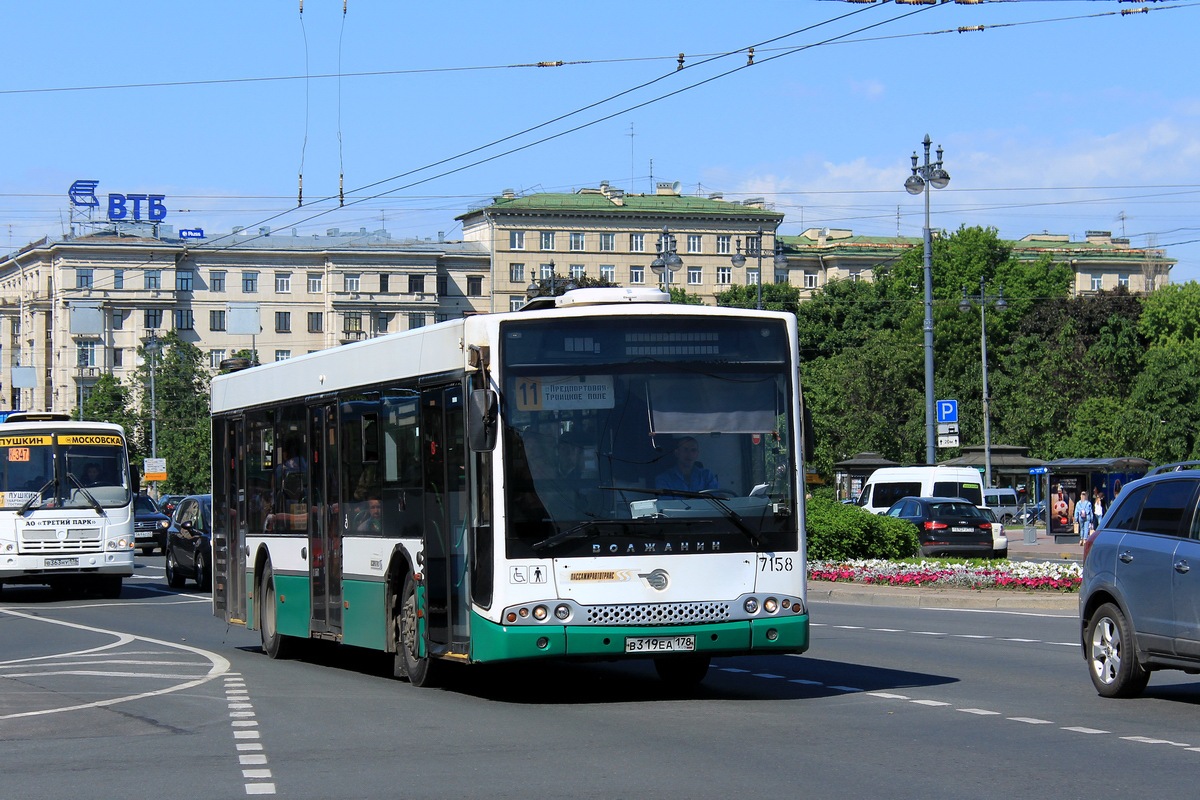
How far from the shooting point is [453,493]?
1309 cm

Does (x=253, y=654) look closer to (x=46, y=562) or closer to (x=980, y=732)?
(x=980, y=732)

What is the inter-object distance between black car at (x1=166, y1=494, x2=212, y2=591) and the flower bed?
10853 millimetres

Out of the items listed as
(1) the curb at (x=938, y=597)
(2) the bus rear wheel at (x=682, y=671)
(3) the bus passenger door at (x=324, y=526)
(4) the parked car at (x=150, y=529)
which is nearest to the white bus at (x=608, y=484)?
(2) the bus rear wheel at (x=682, y=671)

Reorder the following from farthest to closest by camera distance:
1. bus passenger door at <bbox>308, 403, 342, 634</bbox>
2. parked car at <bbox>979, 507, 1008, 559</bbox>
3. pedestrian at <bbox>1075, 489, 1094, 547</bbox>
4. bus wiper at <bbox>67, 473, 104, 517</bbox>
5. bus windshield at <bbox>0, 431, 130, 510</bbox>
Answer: pedestrian at <bbox>1075, 489, 1094, 547</bbox> → parked car at <bbox>979, 507, 1008, 559</bbox> → bus wiper at <bbox>67, 473, 104, 517</bbox> → bus windshield at <bbox>0, 431, 130, 510</bbox> → bus passenger door at <bbox>308, 403, 342, 634</bbox>

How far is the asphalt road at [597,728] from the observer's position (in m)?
9.11

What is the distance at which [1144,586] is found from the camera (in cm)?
1244

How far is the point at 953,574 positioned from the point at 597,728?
17.3 m

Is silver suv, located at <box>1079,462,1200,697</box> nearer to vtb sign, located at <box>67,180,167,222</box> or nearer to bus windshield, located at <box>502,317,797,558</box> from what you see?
bus windshield, located at <box>502,317,797,558</box>

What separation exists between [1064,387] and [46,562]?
67847 millimetres

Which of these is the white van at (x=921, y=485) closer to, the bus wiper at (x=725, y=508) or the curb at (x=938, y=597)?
the curb at (x=938, y=597)

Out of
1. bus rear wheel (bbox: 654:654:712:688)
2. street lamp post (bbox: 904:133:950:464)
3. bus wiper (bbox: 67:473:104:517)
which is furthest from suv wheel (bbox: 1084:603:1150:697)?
street lamp post (bbox: 904:133:950:464)

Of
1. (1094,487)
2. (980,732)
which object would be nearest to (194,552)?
(980,732)

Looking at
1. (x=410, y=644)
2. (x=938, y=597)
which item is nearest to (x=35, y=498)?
(x=938, y=597)

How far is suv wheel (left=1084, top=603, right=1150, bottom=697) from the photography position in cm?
1262
